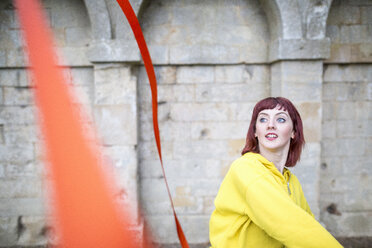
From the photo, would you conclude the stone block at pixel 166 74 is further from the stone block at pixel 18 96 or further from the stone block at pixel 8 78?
the stone block at pixel 8 78

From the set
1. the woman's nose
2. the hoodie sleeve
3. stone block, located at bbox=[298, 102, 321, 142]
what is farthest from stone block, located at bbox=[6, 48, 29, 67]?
stone block, located at bbox=[298, 102, 321, 142]

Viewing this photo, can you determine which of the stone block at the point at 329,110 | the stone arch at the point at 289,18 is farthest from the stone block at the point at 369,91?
the stone arch at the point at 289,18

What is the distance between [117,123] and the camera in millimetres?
2910

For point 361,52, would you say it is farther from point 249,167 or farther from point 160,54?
point 249,167

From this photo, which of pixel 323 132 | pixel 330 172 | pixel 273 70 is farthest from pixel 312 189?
pixel 273 70

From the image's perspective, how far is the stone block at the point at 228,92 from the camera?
327 centimetres

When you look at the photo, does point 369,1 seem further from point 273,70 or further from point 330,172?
point 330,172

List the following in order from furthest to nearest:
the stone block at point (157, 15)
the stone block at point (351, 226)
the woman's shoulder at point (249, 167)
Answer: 1. the stone block at point (351, 226)
2. the stone block at point (157, 15)
3. the woman's shoulder at point (249, 167)

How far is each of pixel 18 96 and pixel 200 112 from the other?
243 centimetres

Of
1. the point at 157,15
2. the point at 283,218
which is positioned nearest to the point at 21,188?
the point at 157,15

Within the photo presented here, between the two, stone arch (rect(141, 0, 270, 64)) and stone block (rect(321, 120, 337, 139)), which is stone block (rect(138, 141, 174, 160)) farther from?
stone block (rect(321, 120, 337, 139))

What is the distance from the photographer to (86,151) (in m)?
3.10

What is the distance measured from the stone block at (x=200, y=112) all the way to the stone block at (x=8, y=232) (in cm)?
256

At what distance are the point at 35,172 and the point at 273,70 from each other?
3463mm
